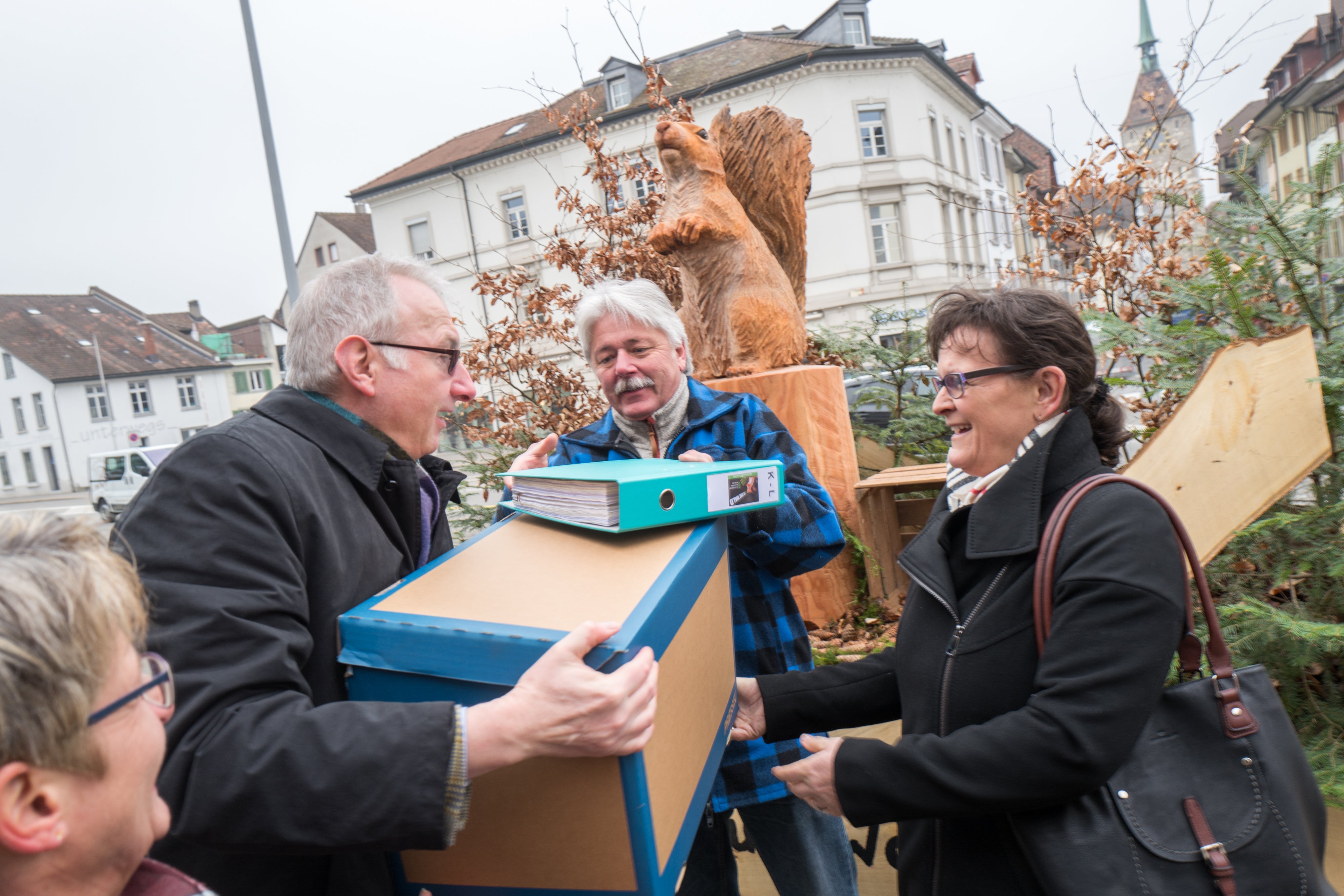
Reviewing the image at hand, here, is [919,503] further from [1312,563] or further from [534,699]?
[534,699]

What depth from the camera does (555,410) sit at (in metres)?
5.74

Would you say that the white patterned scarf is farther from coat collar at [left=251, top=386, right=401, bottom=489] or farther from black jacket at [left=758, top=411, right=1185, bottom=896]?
coat collar at [left=251, top=386, right=401, bottom=489]

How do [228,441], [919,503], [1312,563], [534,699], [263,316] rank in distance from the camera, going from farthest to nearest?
1. [263,316]
2. [919,503]
3. [1312,563]
4. [228,441]
5. [534,699]

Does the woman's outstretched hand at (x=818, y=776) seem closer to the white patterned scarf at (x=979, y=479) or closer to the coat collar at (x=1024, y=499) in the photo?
the coat collar at (x=1024, y=499)

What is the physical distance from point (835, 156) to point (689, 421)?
24.5m

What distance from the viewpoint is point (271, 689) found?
1078 mm

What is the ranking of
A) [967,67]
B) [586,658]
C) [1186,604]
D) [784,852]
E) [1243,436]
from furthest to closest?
[967,67]
[1243,436]
[784,852]
[1186,604]
[586,658]

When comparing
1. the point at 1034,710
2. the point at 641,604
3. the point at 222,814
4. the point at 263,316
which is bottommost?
the point at 1034,710

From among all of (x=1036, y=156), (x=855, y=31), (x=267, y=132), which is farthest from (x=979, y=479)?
(x=1036, y=156)

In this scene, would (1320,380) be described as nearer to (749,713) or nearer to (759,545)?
(759,545)

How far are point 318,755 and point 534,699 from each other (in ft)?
0.92

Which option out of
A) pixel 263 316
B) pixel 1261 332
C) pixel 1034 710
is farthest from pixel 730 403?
pixel 263 316

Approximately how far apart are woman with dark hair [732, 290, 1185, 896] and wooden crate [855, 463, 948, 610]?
2446 mm

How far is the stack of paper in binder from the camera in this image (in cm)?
101
